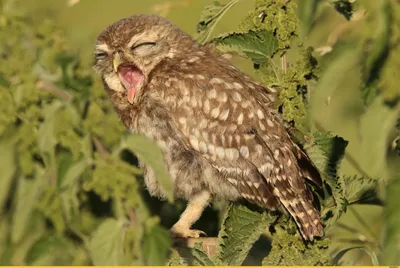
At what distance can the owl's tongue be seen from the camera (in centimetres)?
400

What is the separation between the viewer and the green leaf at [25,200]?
3848mm

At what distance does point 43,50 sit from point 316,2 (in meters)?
1.70

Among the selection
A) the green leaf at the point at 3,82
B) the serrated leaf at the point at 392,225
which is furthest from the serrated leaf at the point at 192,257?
the green leaf at the point at 3,82

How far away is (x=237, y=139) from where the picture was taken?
360 centimetres

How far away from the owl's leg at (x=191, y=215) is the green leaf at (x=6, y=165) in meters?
0.85

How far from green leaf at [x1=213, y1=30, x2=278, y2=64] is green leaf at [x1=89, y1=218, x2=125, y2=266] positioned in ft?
2.81

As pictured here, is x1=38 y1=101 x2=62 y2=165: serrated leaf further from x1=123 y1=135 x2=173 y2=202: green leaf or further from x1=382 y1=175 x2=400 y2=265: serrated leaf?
x1=382 y1=175 x2=400 y2=265: serrated leaf

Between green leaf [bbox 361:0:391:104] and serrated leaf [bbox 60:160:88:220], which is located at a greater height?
green leaf [bbox 361:0:391:104]

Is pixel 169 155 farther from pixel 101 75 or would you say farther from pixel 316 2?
pixel 316 2

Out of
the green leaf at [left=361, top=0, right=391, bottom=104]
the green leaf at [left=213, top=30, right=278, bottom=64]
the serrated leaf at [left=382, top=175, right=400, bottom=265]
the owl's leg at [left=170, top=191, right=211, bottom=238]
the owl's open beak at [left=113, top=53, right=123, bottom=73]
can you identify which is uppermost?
the owl's open beak at [left=113, top=53, right=123, bottom=73]

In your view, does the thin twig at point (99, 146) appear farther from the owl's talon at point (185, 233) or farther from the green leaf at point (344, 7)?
the green leaf at point (344, 7)

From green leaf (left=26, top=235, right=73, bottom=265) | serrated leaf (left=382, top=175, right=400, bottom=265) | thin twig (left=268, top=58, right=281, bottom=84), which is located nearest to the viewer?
serrated leaf (left=382, top=175, right=400, bottom=265)

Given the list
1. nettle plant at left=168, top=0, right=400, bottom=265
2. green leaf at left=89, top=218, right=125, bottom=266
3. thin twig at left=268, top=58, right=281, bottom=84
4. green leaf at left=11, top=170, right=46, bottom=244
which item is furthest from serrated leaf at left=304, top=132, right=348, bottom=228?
green leaf at left=11, top=170, right=46, bottom=244

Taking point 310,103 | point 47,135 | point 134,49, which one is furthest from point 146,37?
point 310,103
